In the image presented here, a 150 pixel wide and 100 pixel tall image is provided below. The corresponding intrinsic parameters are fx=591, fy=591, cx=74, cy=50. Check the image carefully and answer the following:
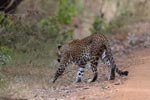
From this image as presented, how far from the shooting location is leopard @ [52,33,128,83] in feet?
45.9

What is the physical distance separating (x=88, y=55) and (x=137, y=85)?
1890mm

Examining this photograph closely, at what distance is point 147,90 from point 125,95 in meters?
0.62

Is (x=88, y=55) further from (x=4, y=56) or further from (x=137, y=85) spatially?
(x=4, y=56)

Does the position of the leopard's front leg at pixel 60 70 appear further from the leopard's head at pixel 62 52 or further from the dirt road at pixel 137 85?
the dirt road at pixel 137 85

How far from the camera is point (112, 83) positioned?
13.3m

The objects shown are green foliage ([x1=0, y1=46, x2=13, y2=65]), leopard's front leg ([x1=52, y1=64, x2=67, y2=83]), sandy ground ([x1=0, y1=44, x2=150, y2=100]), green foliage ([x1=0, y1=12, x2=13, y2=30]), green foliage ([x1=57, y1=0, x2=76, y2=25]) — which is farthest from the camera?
green foliage ([x1=57, y1=0, x2=76, y2=25])

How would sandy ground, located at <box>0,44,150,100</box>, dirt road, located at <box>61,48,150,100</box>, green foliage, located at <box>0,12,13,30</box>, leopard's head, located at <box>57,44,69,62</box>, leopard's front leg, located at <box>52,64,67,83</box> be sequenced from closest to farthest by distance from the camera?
dirt road, located at <box>61,48,150,100</box> < sandy ground, located at <box>0,44,150,100</box> < leopard's front leg, located at <box>52,64,67,83</box> < leopard's head, located at <box>57,44,69,62</box> < green foliage, located at <box>0,12,13,30</box>

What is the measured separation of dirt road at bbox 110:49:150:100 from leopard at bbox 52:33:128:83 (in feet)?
1.73

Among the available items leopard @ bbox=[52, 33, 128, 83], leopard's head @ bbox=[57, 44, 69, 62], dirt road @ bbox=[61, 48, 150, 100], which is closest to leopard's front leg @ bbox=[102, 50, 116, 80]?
leopard @ bbox=[52, 33, 128, 83]

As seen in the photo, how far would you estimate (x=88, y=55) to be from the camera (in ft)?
46.2

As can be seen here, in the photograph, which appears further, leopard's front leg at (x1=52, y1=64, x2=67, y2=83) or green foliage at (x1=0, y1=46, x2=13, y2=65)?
green foliage at (x1=0, y1=46, x2=13, y2=65)

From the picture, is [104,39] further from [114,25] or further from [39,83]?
[114,25]

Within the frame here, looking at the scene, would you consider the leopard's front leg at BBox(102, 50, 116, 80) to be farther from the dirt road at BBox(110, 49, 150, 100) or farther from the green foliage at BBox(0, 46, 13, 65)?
the green foliage at BBox(0, 46, 13, 65)

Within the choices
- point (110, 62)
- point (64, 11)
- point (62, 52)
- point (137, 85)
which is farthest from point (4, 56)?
point (64, 11)
